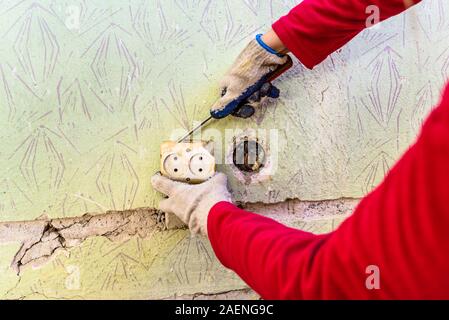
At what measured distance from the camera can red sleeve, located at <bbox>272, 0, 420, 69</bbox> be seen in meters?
0.96

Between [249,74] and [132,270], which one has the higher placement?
[249,74]

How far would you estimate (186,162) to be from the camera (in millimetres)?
1028

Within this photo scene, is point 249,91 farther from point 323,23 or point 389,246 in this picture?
point 389,246

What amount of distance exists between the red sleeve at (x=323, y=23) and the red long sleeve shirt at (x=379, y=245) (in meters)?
0.44

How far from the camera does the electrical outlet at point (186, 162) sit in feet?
3.37

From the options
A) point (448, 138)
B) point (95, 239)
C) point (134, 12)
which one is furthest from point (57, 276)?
point (448, 138)

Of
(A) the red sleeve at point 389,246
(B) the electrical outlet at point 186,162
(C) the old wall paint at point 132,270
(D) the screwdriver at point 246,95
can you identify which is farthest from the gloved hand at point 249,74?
(A) the red sleeve at point 389,246

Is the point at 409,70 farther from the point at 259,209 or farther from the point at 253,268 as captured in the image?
the point at 253,268

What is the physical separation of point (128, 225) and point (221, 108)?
386mm

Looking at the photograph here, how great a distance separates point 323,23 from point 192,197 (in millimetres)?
489

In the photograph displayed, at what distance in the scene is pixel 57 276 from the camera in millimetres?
1081

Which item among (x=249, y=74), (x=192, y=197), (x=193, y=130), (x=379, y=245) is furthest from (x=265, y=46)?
(x=379, y=245)

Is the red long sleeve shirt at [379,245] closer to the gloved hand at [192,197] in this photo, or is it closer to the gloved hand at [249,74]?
the gloved hand at [192,197]
